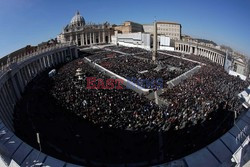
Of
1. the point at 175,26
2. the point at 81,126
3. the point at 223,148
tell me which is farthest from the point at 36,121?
the point at 175,26

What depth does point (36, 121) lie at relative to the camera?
18.2m

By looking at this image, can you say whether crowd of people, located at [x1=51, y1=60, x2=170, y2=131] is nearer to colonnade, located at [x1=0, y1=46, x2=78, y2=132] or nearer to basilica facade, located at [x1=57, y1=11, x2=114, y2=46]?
colonnade, located at [x1=0, y1=46, x2=78, y2=132]

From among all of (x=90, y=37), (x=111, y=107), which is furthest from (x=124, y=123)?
(x=90, y=37)

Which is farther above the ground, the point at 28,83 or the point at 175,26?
the point at 175,26

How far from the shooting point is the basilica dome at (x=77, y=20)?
10919cm

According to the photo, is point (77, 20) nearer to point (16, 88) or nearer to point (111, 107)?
point (16, 88)

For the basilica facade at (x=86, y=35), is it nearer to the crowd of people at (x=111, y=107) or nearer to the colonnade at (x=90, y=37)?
the colonnade at (x=90, y=37)

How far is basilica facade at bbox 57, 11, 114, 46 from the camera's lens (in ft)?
279

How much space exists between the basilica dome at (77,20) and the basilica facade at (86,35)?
37.3 feet

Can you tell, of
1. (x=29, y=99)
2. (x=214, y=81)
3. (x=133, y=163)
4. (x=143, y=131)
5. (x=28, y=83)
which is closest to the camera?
(x=133, y=163)

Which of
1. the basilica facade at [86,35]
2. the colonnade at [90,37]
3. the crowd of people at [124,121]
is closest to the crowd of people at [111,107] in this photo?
the crowd of people at [124,121]

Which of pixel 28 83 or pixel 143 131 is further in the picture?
pixel 28 83

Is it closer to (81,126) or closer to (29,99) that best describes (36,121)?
(81,126)

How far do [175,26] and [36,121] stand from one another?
358 feet
